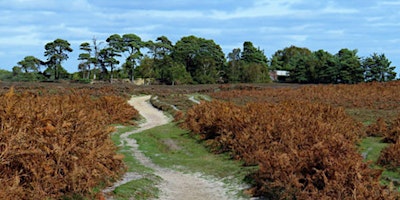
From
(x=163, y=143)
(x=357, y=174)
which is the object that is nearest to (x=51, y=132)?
(x=357, y=174)

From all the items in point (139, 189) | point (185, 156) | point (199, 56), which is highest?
point (199, 56)

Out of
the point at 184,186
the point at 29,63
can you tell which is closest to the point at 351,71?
the point at 29,63

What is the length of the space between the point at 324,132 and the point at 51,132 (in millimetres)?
9085

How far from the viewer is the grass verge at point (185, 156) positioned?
46.2 ft

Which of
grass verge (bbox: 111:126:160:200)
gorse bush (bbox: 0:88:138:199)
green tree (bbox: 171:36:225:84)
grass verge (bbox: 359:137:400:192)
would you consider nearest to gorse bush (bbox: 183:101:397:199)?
grass verge (bbox: 359:137:400:192)

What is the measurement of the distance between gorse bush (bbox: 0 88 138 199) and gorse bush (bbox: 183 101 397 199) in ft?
13.5

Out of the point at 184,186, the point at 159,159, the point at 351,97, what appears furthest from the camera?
the point at 351,97

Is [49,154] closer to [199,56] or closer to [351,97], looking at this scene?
[351,97]

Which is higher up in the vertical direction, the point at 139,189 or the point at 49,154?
the point at 49,154

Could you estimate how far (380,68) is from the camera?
8275cm

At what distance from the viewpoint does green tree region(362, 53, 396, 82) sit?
82625 mm

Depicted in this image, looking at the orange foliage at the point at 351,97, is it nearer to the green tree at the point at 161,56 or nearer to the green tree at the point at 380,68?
the green tree at the point at 380,68

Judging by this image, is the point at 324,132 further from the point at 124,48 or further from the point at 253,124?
the point at 124,48

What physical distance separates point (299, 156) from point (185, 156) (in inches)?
318
